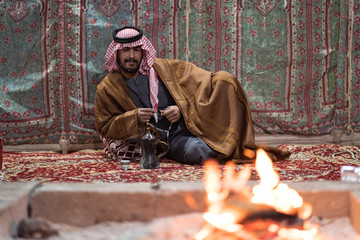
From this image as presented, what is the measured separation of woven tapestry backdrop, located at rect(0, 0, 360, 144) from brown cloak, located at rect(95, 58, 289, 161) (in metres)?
0.66

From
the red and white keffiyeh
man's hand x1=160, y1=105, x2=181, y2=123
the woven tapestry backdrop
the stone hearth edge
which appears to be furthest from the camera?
the woven tapestry backdrop

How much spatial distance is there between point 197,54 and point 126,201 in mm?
3423

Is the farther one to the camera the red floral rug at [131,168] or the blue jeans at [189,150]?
the blue jeans at [189,150]

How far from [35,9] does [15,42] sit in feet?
1.46

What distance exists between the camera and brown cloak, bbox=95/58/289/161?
377cm

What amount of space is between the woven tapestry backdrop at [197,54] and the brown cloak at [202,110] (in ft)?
2.15

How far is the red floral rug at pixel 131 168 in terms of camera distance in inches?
114

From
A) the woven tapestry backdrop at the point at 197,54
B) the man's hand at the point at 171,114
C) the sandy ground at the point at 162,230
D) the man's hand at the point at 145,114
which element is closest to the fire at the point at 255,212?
the sandy ground at the point at 162,230

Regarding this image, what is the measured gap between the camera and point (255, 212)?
4.68 ft

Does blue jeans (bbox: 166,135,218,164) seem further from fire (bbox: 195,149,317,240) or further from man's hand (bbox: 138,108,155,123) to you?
fire (bbox: 195,149,317,240)

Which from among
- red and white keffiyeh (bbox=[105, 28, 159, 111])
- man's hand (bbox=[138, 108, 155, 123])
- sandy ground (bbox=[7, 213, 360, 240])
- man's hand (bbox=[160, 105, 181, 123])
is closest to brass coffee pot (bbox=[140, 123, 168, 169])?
man's hand (bbox=[138, 108, 155, 123])

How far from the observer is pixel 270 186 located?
Answer: 163 centimetres

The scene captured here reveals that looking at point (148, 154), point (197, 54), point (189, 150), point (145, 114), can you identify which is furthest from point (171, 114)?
point (197, 54)

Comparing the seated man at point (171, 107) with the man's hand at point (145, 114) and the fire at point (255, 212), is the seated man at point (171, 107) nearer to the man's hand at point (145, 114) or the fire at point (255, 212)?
the man's hand at point (145, 114)
